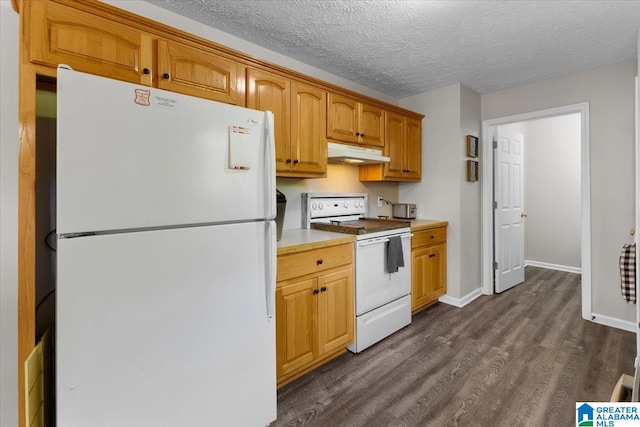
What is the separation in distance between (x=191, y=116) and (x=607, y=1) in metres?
2.61

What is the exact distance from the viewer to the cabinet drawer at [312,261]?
72.4 inches

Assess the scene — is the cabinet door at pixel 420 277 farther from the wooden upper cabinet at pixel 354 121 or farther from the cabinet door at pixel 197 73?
the cabinet door at pixel 197 73

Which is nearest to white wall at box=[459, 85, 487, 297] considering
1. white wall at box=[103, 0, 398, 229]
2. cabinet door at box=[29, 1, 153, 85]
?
white wall at box=[103, 0, 398, 229]

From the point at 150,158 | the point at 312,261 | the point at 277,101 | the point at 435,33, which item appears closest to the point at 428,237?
the point at 312,261

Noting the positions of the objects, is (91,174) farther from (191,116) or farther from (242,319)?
(242,319)

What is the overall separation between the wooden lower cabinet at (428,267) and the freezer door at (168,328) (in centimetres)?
183

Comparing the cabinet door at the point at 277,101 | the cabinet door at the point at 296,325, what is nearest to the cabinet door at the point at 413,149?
the cabinet door at the point at 277,101

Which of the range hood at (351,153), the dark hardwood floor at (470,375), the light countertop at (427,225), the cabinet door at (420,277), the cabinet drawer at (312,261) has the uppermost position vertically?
the range hood at (351,153)

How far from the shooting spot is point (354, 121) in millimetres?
2758

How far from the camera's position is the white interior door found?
367cm

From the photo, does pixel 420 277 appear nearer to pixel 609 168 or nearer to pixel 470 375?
pixel 470 375

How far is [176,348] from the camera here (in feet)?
4.09

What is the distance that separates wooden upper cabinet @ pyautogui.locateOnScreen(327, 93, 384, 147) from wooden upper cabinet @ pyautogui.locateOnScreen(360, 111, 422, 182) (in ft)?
0.47

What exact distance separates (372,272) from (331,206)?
32.6 inches
